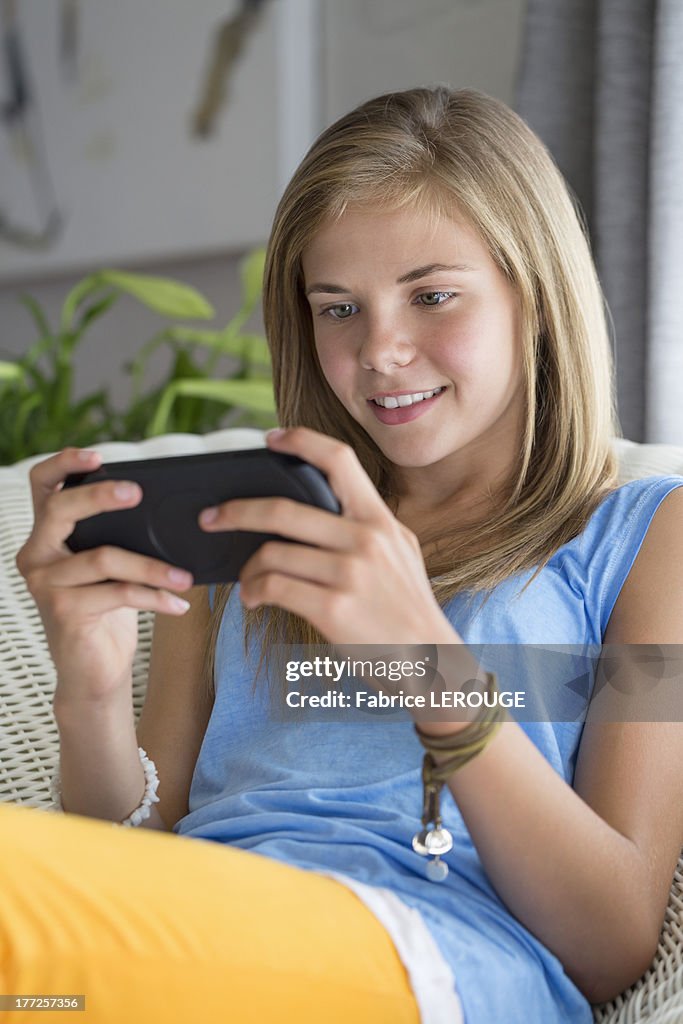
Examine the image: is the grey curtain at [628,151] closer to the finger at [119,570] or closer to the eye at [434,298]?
the eye at [434,298]

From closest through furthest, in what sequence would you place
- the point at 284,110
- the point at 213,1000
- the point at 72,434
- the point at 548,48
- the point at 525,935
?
the point at 213,1000 < the point at 525,935 < the point at 548,48 < the point at 72,434 < the point at 284,110

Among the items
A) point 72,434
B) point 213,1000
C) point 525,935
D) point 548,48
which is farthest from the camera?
point 72,434

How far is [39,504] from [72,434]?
3.76 feet

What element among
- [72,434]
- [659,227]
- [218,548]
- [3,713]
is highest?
[659,227]

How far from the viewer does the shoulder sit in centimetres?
84

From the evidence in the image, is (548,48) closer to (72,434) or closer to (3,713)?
(72,434)

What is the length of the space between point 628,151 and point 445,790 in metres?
1.11

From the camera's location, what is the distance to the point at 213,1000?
633 mm

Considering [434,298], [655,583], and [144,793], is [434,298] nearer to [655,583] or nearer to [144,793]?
[655,583]

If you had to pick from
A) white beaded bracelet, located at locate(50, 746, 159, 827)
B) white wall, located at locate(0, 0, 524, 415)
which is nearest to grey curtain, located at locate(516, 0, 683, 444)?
white wall, located at locate(0, 0, 524, 415)

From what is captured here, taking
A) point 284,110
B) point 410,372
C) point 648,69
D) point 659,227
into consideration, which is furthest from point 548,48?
point 410,372

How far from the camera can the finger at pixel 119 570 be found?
73 centimetres

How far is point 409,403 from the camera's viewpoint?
96cm

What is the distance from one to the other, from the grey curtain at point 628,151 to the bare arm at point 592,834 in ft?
2.67
